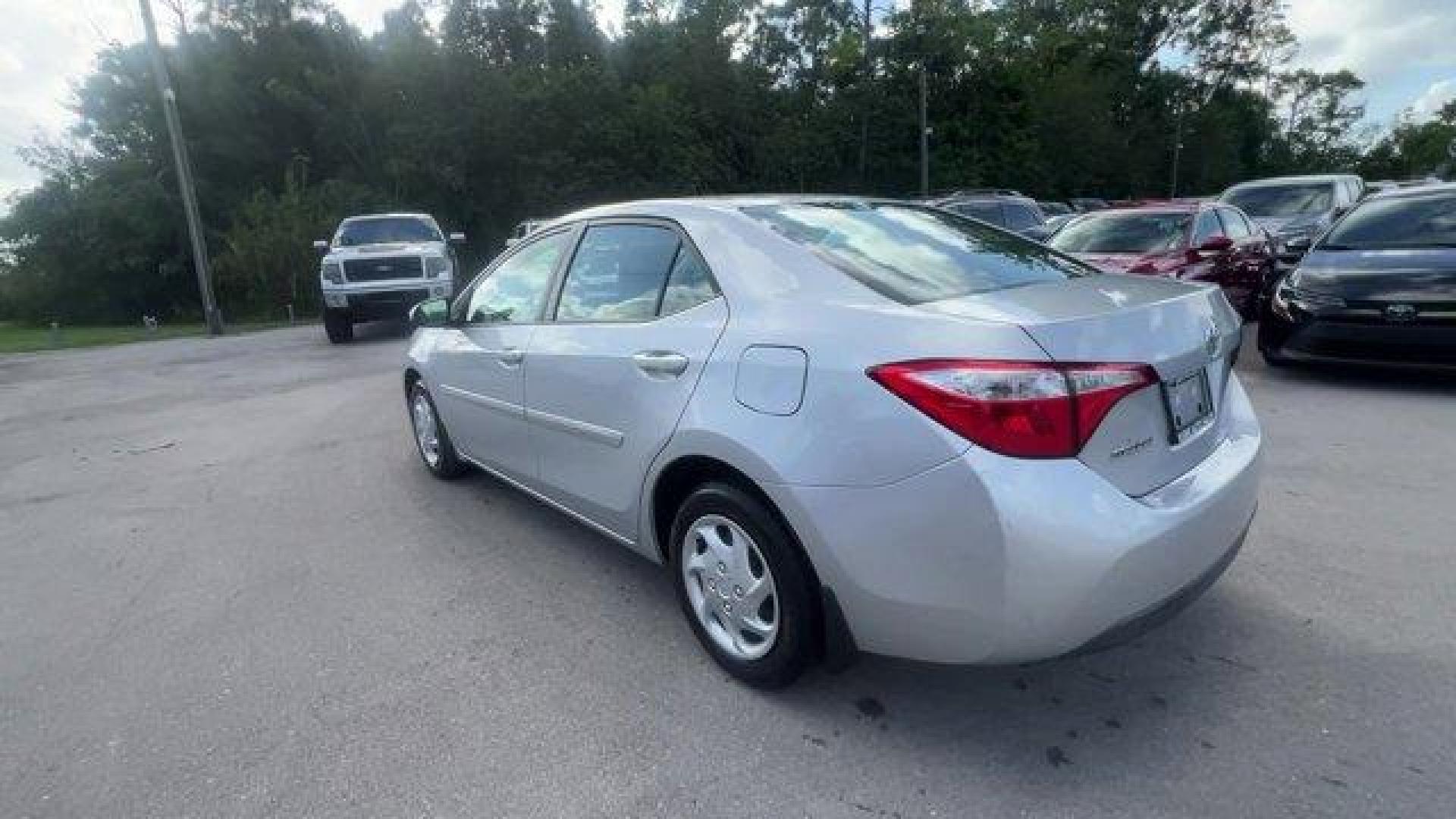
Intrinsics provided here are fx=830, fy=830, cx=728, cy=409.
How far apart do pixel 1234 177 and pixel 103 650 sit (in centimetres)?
6574

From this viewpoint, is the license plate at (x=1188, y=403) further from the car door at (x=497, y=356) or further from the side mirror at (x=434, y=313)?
the side mirror at (x=434, y=313)

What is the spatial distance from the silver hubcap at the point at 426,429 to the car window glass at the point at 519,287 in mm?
903

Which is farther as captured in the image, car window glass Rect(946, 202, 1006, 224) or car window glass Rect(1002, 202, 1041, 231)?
car window glass Rect(1002, 202, 1041, 231)

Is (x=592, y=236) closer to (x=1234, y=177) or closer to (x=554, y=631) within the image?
(x=554, y=631)

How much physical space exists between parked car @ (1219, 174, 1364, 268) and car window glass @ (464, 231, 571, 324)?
38.7 feet

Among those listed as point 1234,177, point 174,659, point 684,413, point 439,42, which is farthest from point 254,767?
point 1234,177

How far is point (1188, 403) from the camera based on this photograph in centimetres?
246

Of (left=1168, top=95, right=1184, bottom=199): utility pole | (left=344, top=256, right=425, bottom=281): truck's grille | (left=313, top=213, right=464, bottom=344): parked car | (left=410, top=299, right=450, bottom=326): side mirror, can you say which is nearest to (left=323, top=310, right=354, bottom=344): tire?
(left=313, top=213, right=464, bottom=344): parked car

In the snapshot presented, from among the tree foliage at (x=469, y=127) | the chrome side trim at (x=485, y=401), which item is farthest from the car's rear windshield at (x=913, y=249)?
the tree foliage at (x=469, y=127)

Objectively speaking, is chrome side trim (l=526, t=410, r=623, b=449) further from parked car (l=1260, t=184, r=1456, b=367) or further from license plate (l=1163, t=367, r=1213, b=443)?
parked car (l=1260, t=184, r=1456, b=367)

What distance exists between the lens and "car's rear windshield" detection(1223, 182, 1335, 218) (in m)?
12.9

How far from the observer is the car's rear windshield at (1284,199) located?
42.3ft

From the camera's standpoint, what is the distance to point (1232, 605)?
3.16 m

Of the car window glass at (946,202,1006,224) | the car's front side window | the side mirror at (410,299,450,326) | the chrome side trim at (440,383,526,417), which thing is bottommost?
the chrome side trim at (440,383,526,417)
